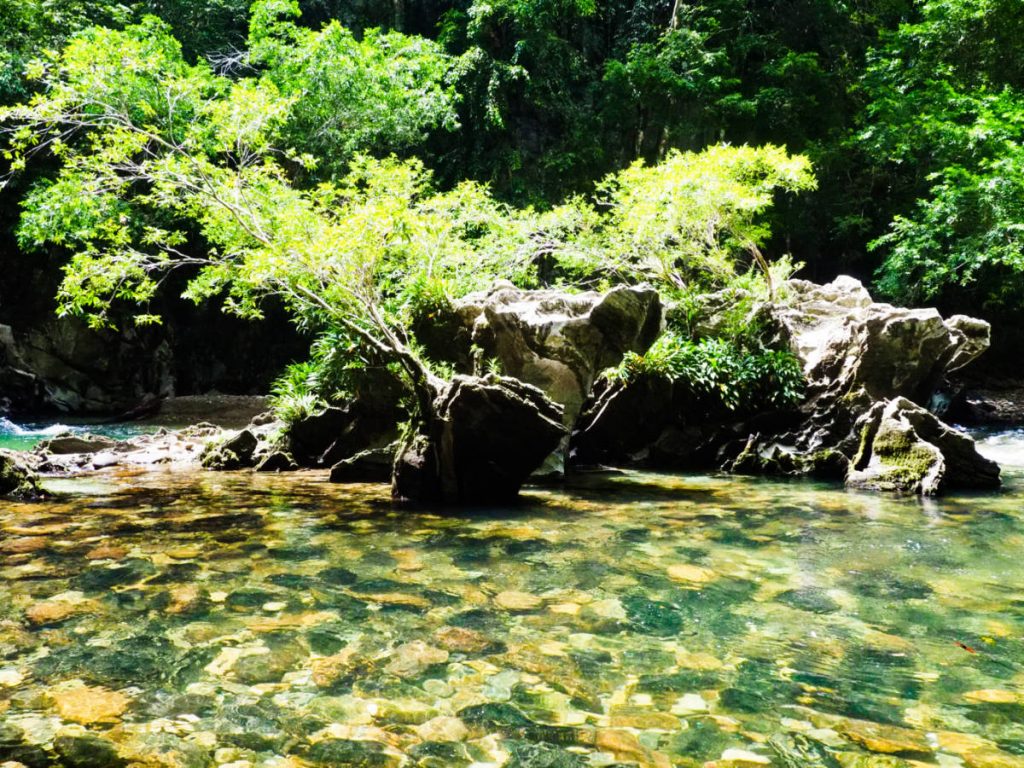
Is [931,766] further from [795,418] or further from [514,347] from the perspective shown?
[795,418]

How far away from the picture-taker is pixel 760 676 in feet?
11.4

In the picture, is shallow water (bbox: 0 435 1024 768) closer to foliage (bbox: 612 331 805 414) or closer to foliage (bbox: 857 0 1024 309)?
foliage (bbox: 612 331 805 414)

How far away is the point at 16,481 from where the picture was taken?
7820mm

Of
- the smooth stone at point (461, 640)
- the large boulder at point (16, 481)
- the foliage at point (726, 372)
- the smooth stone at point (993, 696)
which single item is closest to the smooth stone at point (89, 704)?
the smooth stone at point (461, 640)

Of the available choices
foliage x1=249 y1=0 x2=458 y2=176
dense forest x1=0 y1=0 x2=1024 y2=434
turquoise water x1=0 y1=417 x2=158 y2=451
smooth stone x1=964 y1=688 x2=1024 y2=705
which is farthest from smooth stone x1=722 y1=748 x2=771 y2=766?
foliage x1=249 y1=0 x2=458 y2=176

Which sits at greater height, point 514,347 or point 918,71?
point 918,71

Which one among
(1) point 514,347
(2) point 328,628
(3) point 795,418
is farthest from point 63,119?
(3) point 795,418

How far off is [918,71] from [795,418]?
50.9ft

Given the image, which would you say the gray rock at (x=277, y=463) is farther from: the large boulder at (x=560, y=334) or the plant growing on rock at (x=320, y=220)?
the large boulder at (x=560, y=334)

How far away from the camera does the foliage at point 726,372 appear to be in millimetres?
12297

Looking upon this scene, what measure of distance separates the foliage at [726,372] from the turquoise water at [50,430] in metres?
11.9

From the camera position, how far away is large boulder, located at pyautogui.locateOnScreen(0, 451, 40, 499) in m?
7.74

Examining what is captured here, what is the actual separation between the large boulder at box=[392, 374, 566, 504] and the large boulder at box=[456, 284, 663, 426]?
2735 millimetres

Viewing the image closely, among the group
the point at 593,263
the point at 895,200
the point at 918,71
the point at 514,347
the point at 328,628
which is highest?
the point at 918,71
